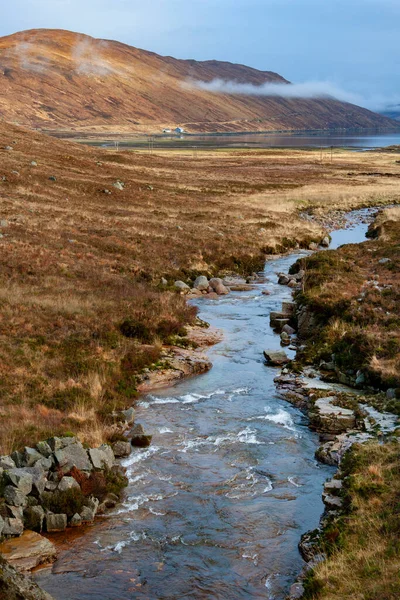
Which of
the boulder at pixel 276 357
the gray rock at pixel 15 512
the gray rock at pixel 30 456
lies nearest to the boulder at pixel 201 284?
the boulder at pixel 276 357

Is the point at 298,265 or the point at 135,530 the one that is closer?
the point at 135,530

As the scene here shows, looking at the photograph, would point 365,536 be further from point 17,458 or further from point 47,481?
point 17,458

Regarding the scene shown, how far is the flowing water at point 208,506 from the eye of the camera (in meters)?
11.5

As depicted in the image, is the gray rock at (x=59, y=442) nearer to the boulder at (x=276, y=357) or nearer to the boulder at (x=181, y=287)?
the boulder at (x=276, y=357)

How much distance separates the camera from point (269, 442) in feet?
56.3

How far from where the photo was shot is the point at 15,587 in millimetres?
8305

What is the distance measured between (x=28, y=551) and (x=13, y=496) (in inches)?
52.3

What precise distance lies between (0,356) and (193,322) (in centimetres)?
1000

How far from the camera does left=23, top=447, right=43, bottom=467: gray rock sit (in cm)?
A: 1403

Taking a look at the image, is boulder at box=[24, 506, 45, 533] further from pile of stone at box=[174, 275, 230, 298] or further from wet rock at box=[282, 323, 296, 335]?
pile of stone at box=[174, 275, 230, 298]

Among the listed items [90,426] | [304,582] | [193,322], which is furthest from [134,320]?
[304,582]

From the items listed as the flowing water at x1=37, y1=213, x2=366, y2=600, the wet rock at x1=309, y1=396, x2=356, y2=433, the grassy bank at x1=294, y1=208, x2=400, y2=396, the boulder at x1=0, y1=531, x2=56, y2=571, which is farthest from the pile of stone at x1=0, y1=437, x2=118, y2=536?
the grassy bank at x1=294, y1=208, x2=400, y2=396

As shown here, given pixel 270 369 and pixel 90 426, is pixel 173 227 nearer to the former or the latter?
pixel 270 369

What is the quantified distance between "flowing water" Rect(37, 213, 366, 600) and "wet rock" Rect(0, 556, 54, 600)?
2372 millimetres
